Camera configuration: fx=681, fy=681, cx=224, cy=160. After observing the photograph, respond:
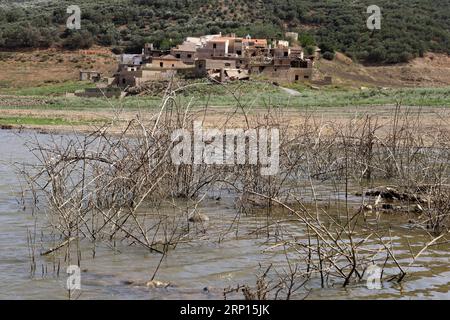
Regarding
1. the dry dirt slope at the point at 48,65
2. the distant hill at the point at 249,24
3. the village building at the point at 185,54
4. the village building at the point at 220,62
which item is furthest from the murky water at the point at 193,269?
the distant hill at the point at 249,24

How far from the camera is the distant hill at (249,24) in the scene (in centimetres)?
7094

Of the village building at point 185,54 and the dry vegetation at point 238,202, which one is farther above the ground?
the dry vegetation at point 238,202

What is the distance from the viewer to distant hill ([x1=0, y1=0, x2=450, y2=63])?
70938 mm

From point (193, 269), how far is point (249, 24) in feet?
247

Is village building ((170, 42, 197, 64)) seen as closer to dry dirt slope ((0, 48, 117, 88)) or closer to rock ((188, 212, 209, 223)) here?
dry dirt slope ((0, 48, 117, 88))

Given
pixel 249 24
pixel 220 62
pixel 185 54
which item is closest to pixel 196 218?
pixel 220 62

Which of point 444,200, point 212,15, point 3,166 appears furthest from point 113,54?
point 444,200

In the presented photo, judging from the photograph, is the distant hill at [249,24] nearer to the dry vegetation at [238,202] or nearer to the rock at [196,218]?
the dry vegetation at [238,202]

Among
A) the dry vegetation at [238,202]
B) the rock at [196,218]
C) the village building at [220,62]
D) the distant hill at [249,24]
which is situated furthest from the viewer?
the distant hill at [249,24]

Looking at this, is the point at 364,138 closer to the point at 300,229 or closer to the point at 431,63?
the point at 300,229

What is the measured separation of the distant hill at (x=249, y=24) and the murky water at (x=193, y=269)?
5842 centimetres

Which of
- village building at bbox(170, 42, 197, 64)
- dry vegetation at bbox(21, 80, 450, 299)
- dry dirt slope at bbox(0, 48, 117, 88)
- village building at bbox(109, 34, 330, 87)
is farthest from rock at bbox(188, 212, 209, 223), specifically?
dry dirt slope at bbox(0, 48, 117, 88)

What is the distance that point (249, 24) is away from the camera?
8062 centimetres

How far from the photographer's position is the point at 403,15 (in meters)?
80.1
